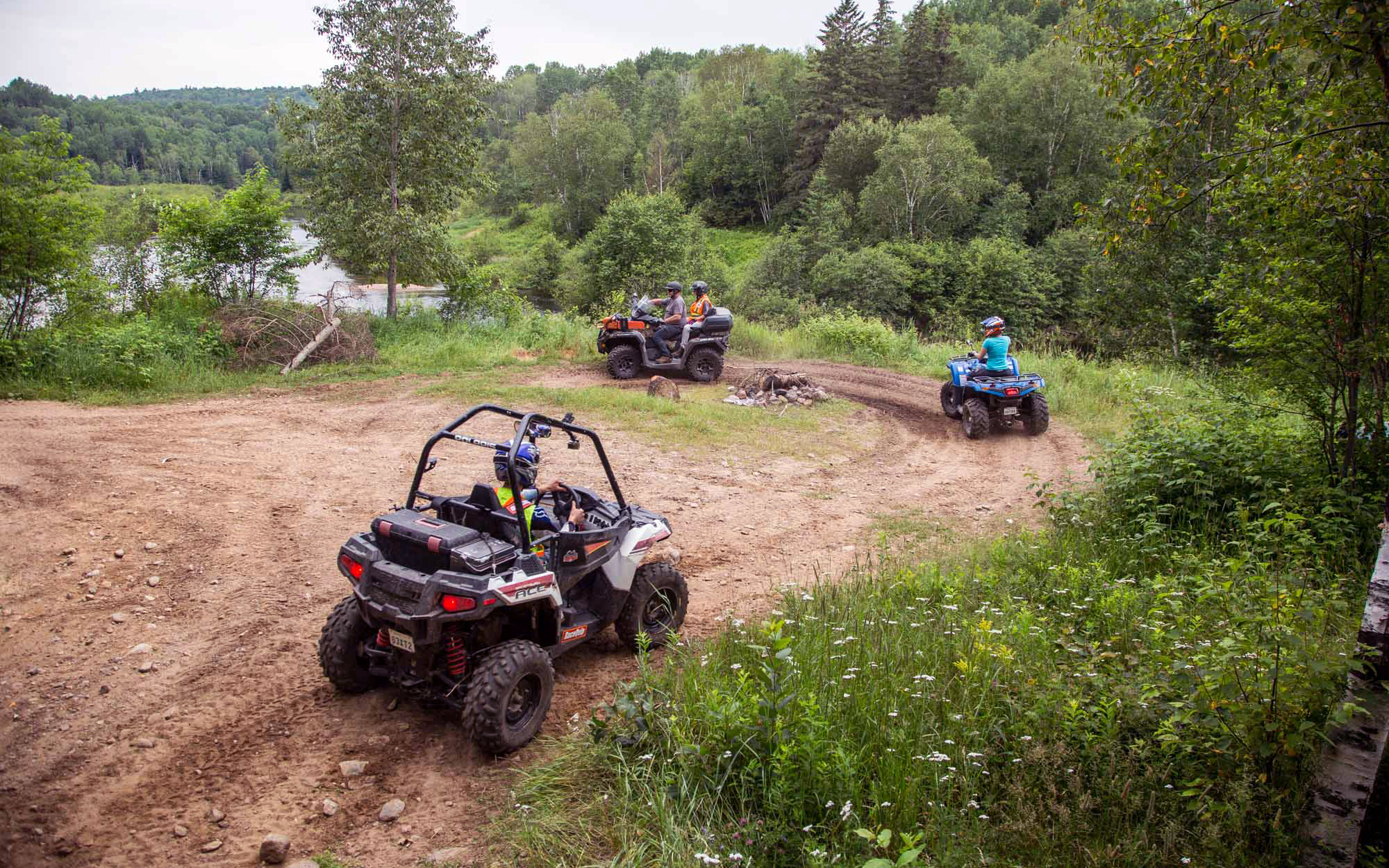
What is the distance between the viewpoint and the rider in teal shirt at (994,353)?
37.4ft

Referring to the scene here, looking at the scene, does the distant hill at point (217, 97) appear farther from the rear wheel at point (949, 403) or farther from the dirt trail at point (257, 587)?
the rear wheel at point (949, 403)

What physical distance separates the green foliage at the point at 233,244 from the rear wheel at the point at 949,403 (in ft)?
37.3

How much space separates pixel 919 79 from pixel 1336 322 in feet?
153

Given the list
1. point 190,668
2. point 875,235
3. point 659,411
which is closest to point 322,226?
point 659,411

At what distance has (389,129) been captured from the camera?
16.2 metres

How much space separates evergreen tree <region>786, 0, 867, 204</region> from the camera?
45.7 metres

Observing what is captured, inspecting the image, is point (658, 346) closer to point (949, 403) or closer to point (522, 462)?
point (949, 403)

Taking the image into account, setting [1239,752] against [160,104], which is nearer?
[1239,752]

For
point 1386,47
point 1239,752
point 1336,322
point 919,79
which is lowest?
point 1239,752

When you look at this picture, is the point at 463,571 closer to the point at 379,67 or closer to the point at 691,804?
the point at 691,804

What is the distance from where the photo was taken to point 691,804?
138 inches

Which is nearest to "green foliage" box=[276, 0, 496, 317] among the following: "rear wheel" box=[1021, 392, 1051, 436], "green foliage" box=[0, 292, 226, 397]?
"green foliage" box=[0, 292, 226, 397]

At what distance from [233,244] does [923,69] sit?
42.0m

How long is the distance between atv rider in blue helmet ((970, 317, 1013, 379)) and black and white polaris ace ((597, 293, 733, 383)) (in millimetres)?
4523
